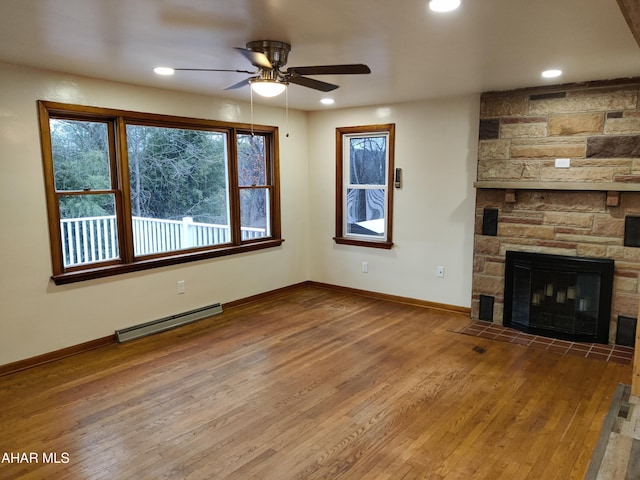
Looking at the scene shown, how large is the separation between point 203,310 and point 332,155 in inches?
99.5

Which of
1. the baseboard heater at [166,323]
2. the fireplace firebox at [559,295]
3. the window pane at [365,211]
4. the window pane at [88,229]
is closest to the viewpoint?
the window pane at [88,229]

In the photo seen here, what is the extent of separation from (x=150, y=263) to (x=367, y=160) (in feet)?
9.30

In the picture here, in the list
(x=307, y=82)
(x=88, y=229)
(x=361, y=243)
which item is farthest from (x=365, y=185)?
(x=88, y=229)

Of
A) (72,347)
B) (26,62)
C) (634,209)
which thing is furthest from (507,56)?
(72,347)

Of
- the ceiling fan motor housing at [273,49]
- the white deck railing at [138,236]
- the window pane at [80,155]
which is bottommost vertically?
the white deck railing at [138,236]

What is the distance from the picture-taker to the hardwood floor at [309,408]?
243cm

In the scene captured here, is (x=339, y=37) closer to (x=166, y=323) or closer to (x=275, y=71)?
(x=275, y=71)

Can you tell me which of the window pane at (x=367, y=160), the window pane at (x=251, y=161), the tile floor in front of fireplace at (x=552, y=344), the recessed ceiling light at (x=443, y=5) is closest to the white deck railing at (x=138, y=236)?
the window pane at (x=251, y=161)

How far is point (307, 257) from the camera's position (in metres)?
6.32

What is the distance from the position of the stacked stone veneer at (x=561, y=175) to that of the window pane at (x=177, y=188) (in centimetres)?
284

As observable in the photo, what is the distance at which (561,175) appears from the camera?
165 inches

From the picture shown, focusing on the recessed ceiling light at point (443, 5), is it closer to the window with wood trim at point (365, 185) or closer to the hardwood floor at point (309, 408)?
the hardwood floor at point (309, 408)

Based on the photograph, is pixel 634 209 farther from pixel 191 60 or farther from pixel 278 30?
pixel 191 60

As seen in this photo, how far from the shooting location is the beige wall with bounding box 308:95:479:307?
15.9 ft
